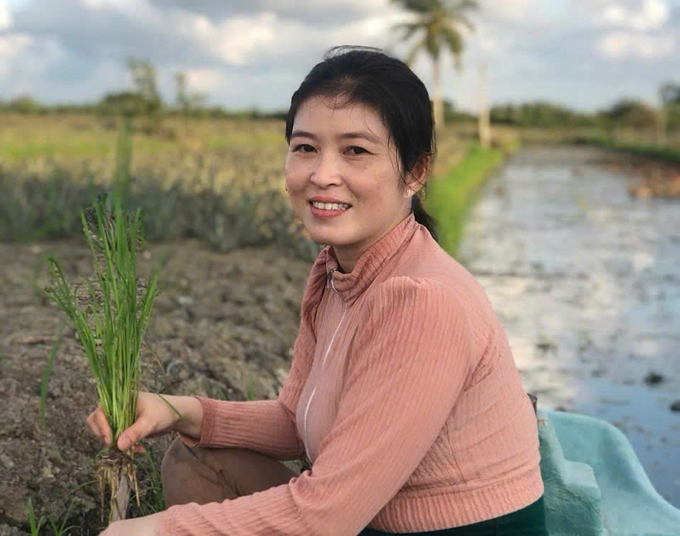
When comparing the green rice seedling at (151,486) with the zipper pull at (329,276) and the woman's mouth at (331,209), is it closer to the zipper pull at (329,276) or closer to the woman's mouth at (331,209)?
the zipper pull at (329,276)

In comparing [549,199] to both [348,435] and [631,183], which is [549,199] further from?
[348,435]

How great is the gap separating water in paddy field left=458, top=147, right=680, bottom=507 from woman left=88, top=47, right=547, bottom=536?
2.33m

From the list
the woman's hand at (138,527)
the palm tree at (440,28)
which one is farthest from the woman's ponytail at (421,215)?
the palm tree at (440,28)

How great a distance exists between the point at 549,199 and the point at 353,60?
16.2m

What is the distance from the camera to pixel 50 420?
3.09 m

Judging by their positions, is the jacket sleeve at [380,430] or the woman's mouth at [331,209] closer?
the jacket sleeve at [380,430]

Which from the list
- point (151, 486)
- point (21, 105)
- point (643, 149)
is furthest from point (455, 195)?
point (21, 105)

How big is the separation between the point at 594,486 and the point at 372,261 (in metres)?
0.92

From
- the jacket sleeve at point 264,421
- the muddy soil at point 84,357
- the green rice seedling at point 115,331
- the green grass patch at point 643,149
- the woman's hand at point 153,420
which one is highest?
the green rice seedling at point 115,331

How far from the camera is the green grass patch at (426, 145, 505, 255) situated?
30.1ft

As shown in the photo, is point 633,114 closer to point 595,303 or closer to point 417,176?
point 595,303

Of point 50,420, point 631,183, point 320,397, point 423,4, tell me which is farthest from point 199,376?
point 423,4

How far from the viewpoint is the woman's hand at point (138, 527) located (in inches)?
67.3

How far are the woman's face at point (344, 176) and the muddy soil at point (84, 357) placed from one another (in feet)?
1.42
